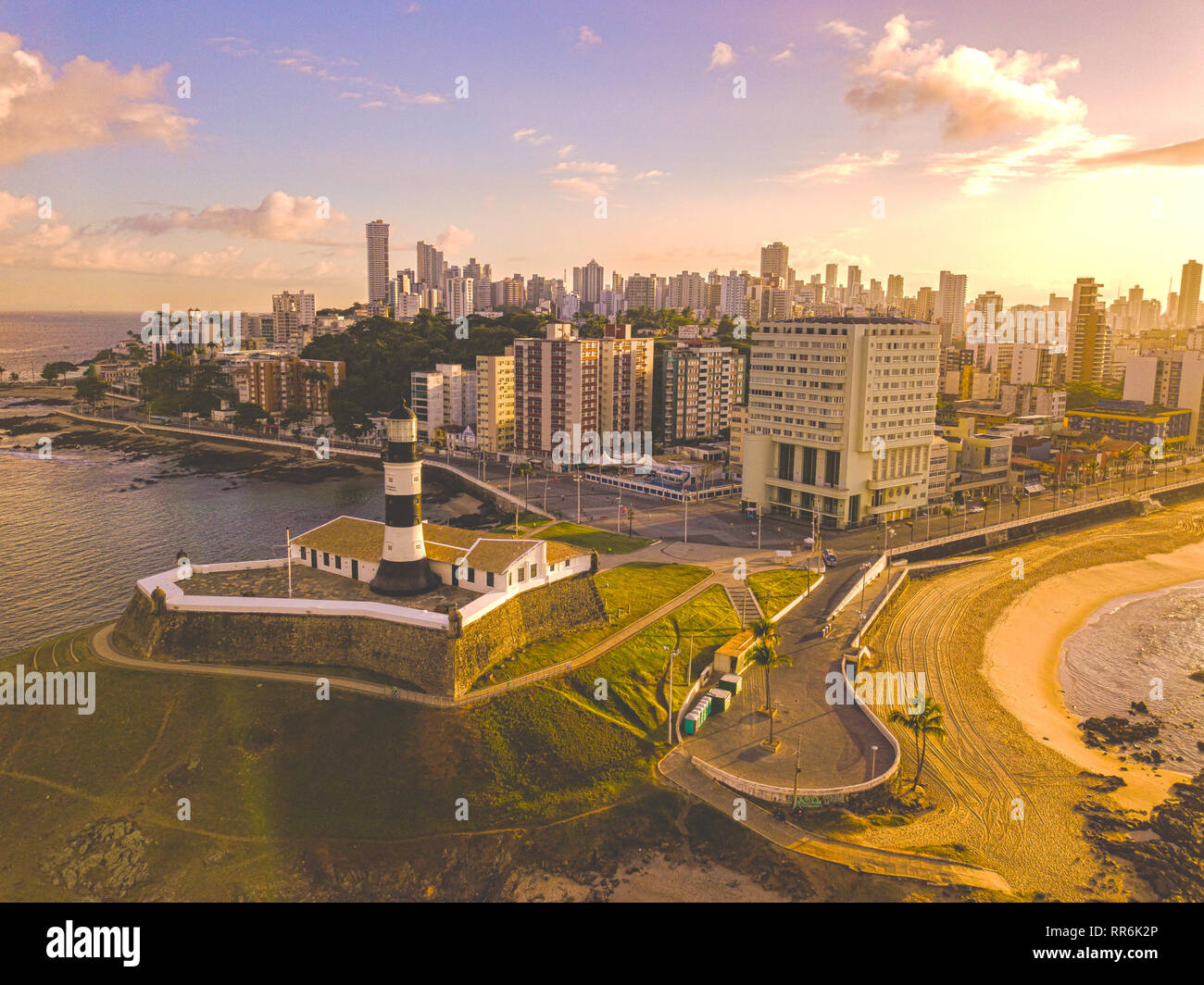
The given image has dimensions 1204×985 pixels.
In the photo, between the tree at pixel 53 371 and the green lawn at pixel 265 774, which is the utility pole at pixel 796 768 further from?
the tree at pixel 53 371

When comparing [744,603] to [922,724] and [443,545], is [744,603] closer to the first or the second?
[922,724]

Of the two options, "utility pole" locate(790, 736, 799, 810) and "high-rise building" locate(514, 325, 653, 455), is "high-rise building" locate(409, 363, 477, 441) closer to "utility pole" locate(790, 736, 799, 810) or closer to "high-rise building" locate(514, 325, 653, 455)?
"high-rise building" locate(514, 325, 653, 455)

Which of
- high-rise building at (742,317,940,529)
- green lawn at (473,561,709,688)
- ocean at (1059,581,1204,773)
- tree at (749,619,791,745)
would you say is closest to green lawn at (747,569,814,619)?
green lawn at (473,561,709,688)

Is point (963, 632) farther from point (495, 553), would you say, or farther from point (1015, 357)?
point (1015, 357)

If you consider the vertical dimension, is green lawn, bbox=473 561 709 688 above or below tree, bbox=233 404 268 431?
below

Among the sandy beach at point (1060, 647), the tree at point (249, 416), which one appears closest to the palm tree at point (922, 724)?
the sandy beach at point (1060, 647)

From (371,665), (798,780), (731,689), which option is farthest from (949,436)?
(371,665)
